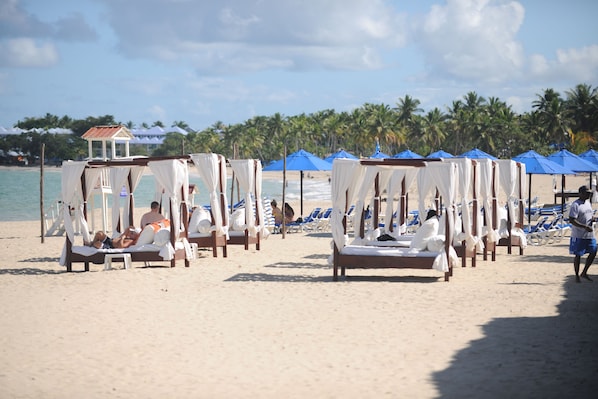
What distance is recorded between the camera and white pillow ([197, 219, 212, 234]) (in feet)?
53.5

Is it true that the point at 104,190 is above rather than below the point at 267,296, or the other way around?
above

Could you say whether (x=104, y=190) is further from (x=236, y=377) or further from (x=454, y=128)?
(x=454, y=128)

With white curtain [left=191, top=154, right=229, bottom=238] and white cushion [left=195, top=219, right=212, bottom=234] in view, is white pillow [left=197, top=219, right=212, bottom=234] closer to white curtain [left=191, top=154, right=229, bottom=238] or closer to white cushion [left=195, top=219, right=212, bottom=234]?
white cushion [left=195, top=219, right=212, bottom=234]

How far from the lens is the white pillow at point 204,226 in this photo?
16.3 m

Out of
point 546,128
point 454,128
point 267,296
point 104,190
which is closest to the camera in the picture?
point 267,296

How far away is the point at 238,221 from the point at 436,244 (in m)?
5.85

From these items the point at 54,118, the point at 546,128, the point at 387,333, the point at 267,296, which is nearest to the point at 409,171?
the point at 267,296

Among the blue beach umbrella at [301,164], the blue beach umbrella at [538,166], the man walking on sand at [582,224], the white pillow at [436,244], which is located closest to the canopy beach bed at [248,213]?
the blue beach umbrella at [301,164]

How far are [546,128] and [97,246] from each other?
57.7 meters

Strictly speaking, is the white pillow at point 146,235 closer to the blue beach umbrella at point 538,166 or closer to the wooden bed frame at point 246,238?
the wooden bed frame at point 246,238

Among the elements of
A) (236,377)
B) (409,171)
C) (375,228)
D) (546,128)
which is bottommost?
(236,377)

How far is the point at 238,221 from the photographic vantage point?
17.4 m

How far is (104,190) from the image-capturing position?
74.8 ft

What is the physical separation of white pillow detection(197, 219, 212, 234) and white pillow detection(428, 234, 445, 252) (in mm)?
5247
